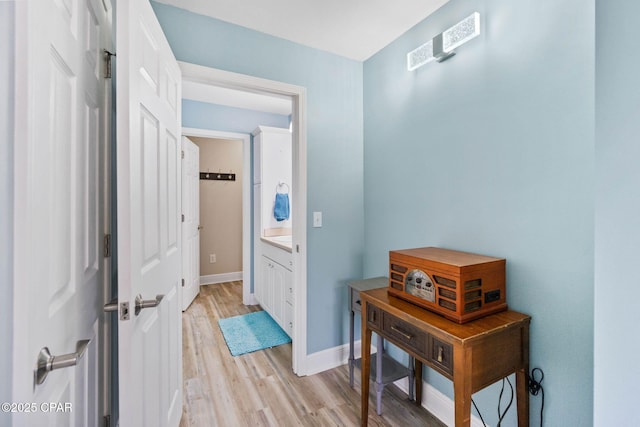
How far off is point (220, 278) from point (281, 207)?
2032mm

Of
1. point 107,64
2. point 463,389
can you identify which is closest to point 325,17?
point 107,64

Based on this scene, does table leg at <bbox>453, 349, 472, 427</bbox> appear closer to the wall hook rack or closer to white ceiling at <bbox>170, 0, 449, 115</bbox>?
white ceiling at <bbox>170, 0, 449, 115</bbox>

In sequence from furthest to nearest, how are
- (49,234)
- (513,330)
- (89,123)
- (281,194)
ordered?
(281,194) → (513,330) → (89,123) → (49,234)

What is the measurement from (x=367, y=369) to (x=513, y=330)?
0.77m

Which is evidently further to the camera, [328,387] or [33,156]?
[328,387]

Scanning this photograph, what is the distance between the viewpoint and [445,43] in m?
1.64

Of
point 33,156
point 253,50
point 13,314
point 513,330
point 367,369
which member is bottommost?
point 367,369

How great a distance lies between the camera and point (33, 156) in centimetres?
61

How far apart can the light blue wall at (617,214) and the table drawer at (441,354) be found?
612mm

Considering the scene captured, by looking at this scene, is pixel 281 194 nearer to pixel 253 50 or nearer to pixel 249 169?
pixel 249 169

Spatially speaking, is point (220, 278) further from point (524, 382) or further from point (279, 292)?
point (524, 382)

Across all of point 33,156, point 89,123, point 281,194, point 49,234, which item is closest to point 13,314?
point 49,234

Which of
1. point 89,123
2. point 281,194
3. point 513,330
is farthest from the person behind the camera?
point 281,194

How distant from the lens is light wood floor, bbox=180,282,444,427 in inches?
69.2
